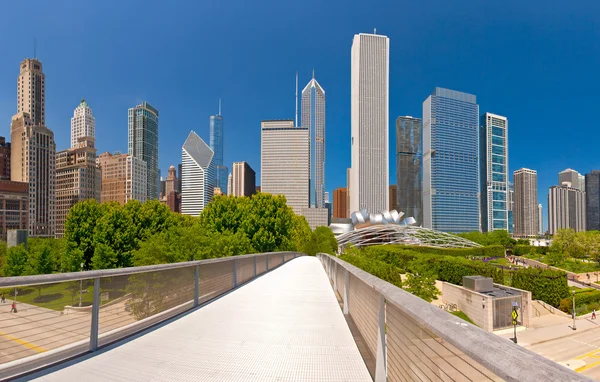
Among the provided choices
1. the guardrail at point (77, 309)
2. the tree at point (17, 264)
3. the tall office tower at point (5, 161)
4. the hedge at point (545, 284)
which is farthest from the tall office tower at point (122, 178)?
the guardrail at point (77, 309)

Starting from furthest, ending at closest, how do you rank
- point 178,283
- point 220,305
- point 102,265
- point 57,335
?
point 102,265 < point 220,305 < point 178,283 < point 57,335

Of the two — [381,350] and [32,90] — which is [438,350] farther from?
[32,90]

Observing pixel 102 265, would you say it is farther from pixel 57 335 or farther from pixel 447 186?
pixel 447 186

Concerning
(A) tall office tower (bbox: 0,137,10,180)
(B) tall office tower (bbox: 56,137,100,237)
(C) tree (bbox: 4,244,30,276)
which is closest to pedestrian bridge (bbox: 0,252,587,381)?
(C) tree (bbox: 4,244,30,276)

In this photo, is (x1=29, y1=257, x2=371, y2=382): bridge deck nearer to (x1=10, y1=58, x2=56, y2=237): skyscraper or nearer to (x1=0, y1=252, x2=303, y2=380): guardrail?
(x1=0, y1=252, x2=303, y2=380): guardrail

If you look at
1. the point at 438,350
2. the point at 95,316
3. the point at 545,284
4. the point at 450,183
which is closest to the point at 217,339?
the point at 95,316

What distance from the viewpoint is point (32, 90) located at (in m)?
159

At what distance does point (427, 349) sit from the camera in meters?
2.26

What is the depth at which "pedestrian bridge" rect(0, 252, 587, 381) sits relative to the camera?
2.00 m

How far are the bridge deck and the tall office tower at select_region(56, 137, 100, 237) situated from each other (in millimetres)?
161762

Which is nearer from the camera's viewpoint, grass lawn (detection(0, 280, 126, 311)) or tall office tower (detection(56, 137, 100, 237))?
grass lawn (detection(0, 280, 126, 311))

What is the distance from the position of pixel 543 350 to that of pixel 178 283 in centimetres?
2888

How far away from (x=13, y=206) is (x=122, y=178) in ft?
239

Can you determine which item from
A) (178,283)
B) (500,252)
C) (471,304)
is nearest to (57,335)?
(178,283)
